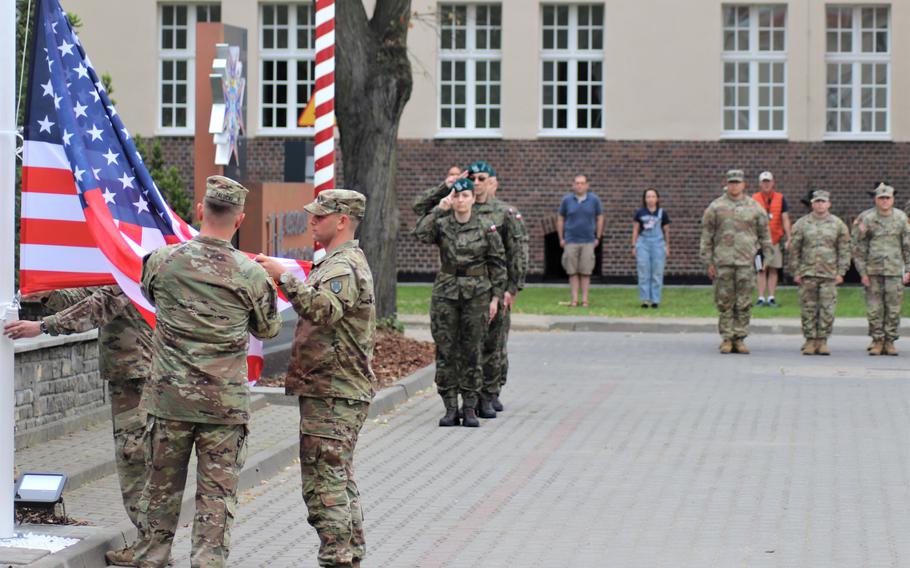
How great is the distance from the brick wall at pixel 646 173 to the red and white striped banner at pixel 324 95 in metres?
16.8

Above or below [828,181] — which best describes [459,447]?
below

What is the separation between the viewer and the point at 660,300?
26.5 m

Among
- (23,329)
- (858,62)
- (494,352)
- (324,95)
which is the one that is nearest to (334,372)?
(23,329)

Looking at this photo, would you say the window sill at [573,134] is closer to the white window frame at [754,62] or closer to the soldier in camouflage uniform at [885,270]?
the white window frame at [754,62]

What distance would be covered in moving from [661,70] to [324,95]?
58.8ft

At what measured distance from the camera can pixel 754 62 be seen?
31.2 meters

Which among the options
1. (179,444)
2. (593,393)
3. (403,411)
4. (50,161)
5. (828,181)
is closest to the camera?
(179,444)

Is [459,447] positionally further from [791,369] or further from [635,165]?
[635,165]

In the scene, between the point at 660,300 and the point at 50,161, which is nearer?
the point at 50,161

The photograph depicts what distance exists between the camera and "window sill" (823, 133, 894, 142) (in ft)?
101

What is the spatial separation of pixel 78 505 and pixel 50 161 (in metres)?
2.06

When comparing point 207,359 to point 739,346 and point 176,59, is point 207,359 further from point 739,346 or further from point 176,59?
point 176,59

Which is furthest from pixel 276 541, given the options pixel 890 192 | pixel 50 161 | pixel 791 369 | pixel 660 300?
pixel 660 300

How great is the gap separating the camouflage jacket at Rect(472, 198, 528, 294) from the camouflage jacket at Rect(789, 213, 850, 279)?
6.83 meters
